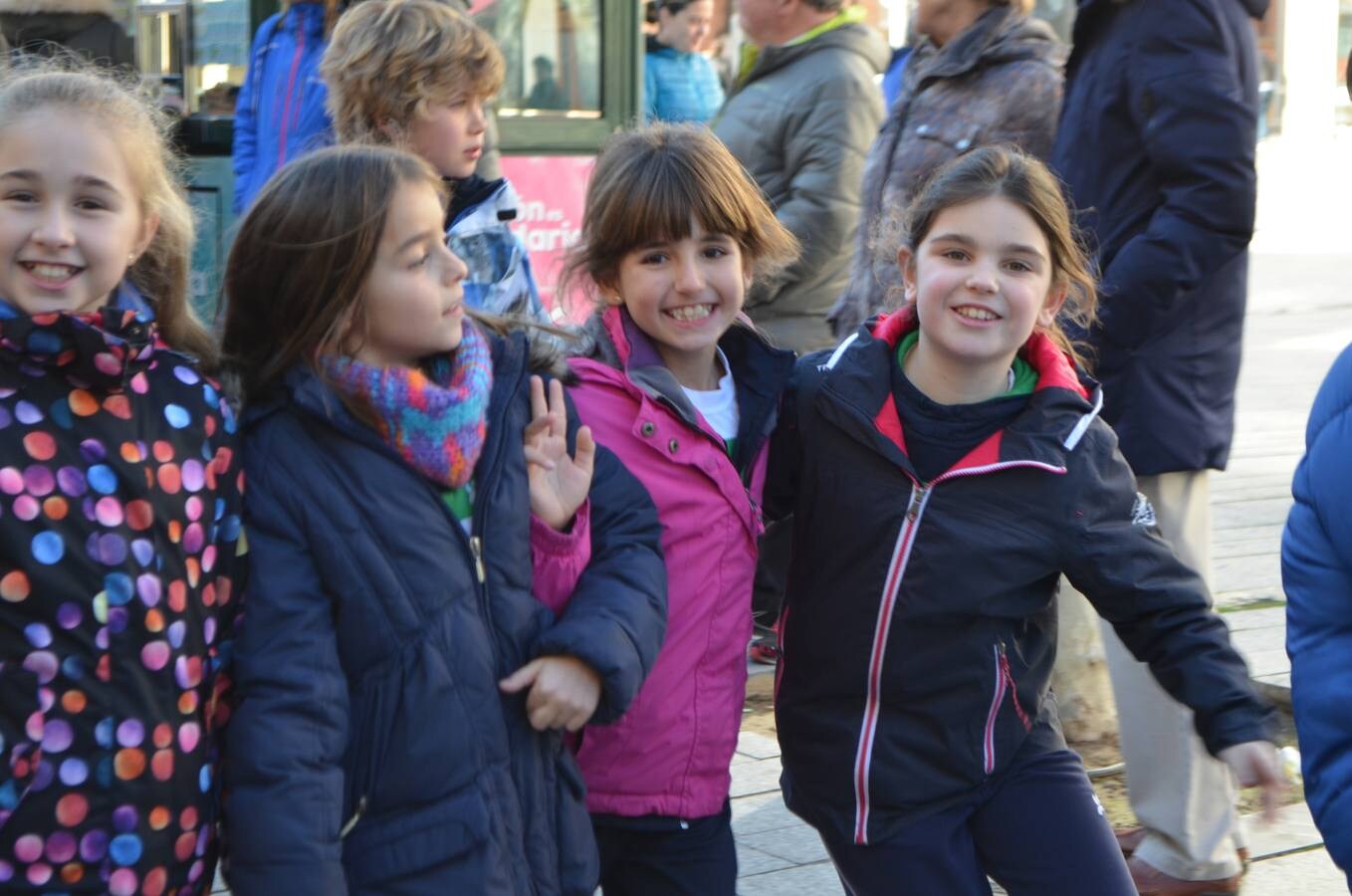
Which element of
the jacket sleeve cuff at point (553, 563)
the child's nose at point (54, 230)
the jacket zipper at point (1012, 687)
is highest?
the child's nose at point (54, 230)

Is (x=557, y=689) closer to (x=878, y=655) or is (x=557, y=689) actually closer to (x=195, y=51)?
(x=878, y=655)

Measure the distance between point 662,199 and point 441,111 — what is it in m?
1.02

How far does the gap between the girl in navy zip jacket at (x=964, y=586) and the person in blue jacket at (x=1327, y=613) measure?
56 centimetres

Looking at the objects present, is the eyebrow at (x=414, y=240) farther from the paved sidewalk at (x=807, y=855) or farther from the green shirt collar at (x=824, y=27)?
the green shirt collar at (x=824, y=27)

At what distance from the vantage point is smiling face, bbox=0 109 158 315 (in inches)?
91.3

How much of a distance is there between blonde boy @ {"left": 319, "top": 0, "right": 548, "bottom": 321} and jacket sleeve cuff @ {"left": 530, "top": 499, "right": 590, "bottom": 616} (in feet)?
3.62

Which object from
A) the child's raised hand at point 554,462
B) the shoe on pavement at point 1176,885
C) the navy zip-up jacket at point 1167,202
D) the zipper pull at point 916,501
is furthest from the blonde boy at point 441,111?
the shoe on pavement at point 1176,885

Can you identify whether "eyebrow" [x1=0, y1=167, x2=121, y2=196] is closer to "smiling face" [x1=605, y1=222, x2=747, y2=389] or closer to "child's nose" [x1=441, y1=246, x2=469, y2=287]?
"child's nose" [x1=441, y1=246, x2=469, y2=287]

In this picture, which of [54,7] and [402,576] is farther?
[54,7]

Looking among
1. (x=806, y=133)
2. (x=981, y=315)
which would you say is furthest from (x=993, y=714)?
(x=806, y=133)

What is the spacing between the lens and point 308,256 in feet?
8.17

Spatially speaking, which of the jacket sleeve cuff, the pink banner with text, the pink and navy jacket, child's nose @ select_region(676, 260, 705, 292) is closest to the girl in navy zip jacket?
the pink and navy jacket

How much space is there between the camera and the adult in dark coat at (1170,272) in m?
3.75

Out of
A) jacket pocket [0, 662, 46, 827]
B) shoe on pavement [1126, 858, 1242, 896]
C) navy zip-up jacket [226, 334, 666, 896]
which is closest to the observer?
jacket pocket [0, 662, 46, 827]
